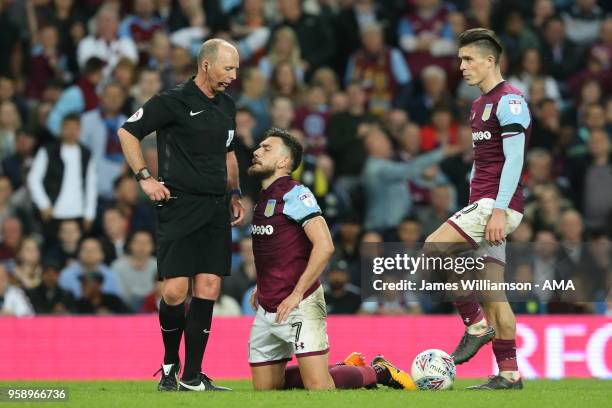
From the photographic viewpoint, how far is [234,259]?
15000mm

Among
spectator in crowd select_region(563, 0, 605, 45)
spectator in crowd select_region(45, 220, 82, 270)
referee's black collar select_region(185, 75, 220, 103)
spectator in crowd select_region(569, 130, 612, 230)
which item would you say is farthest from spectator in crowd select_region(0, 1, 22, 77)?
referee's black collar select_region(185, 75, 220, 103)

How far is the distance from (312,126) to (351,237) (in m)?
1.69

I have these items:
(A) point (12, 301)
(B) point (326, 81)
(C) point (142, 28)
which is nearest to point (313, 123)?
(B) point (326, 81)

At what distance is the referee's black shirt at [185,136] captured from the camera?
9.65m

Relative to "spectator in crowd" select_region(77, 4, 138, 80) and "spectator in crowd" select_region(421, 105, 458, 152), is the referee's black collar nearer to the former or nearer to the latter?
"spectator in crowd" select_region(421, 105, 458, 152)

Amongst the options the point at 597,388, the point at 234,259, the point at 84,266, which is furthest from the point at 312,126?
the point at 597,388

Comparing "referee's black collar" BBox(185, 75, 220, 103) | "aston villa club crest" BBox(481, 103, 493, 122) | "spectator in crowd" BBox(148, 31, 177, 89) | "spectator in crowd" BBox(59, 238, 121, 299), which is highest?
"spectator in crowd" BBox(148, 31, 177, 89)

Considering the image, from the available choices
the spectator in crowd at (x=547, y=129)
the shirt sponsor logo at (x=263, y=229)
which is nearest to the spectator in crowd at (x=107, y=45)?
the spectator in crowd at (x=547, y=129)

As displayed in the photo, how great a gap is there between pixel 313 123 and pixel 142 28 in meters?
2.61

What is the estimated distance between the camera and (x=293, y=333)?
9344mm

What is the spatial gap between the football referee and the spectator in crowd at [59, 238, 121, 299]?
4844 mm

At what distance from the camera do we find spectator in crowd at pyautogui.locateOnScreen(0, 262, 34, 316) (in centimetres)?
1402

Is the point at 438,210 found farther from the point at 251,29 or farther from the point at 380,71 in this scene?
the point at 251,29

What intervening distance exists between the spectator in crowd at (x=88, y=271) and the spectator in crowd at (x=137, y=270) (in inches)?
3.5
